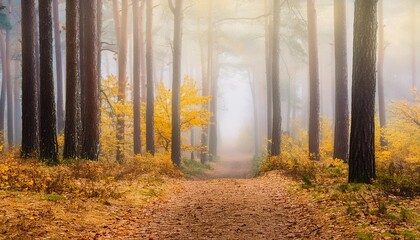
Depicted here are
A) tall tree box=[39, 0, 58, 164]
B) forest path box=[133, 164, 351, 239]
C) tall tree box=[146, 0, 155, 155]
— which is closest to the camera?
forest path box=[133, 164, 351, 239]

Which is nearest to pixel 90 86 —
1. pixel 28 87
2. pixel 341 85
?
pixel 28 87

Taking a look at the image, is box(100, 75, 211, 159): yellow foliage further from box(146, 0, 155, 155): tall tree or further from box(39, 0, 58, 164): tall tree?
box(39, 0, 58, 164): tall tree

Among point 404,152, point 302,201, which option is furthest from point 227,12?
point 302,201

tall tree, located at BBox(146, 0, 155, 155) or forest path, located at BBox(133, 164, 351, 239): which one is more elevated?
tall tree, located at BBox(146, 0, 155, 155)

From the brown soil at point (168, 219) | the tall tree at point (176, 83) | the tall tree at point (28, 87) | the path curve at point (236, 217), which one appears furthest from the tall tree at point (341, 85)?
the tall tree at point (28, 87)

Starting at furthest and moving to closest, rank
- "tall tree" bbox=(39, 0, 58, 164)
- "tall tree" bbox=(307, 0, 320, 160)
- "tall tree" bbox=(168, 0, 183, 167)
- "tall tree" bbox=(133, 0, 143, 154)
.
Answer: "tall tree" bbox=(133, 0, 143, 154) < "tall tree" bbox=(168, 0, 183, 167) < "tall tree" bbox=(307, 0, 320, 160) < "tall tree" bbox=(39, 0, 58, 164)

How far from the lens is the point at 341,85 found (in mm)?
14133

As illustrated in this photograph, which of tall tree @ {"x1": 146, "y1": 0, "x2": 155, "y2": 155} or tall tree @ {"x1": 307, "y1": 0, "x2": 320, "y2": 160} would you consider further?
tall tree @ {"x1": 146, "y1": 0, "x2": 155, "y2": 155}

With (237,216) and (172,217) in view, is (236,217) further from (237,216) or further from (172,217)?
(172,217)

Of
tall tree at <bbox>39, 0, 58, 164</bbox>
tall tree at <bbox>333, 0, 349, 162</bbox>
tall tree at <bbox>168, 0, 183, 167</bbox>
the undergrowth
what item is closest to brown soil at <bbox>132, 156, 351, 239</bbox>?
the undergrowth

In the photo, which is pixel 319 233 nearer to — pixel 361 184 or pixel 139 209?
pixel 361 184

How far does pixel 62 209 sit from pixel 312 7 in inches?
574

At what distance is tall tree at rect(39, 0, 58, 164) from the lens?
1157cm

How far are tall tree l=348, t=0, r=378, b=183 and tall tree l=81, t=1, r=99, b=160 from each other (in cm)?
935
